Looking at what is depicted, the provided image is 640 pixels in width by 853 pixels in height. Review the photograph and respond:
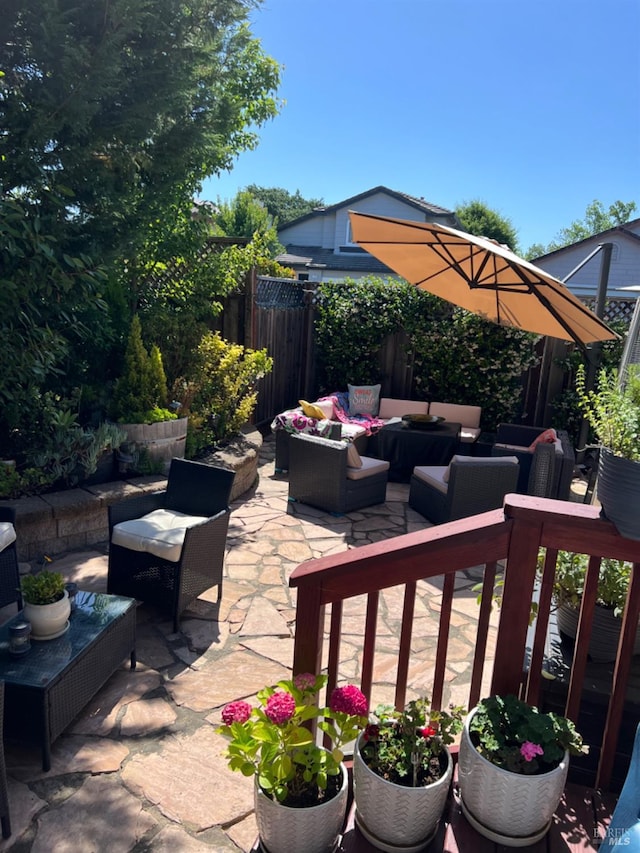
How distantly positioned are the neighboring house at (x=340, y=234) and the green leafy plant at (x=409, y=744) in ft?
67.0

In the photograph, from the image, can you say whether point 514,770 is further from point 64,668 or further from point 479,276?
point 479,276

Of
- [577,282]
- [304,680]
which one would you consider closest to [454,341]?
[304,680]

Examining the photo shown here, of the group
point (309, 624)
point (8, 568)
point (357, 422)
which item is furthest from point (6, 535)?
point (357, 422)

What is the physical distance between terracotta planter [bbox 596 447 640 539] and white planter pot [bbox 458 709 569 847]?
0.69 meters

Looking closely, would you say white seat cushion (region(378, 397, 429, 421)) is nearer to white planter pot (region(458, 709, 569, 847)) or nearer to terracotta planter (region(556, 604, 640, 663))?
terracotta planter (region(556, 604, 640, 663))

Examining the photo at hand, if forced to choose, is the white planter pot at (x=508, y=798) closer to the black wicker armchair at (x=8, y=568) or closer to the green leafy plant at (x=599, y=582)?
the green leafy plant at (x=599, y=582)

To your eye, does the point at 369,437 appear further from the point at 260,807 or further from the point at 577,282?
the point at 577,282

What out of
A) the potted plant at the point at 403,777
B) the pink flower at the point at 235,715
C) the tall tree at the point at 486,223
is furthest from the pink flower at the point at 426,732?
the tall tree at the point at 486,223

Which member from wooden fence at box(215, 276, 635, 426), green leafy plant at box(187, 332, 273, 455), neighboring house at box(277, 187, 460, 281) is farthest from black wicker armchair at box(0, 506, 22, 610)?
neighboring house at box(277, 187, 460, 281)

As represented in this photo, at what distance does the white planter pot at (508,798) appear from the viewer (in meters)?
1.55

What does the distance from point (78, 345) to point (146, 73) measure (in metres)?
2.43

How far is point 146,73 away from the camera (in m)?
4.31

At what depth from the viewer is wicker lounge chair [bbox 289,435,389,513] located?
17.2ft

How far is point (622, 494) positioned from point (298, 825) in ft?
4.35
